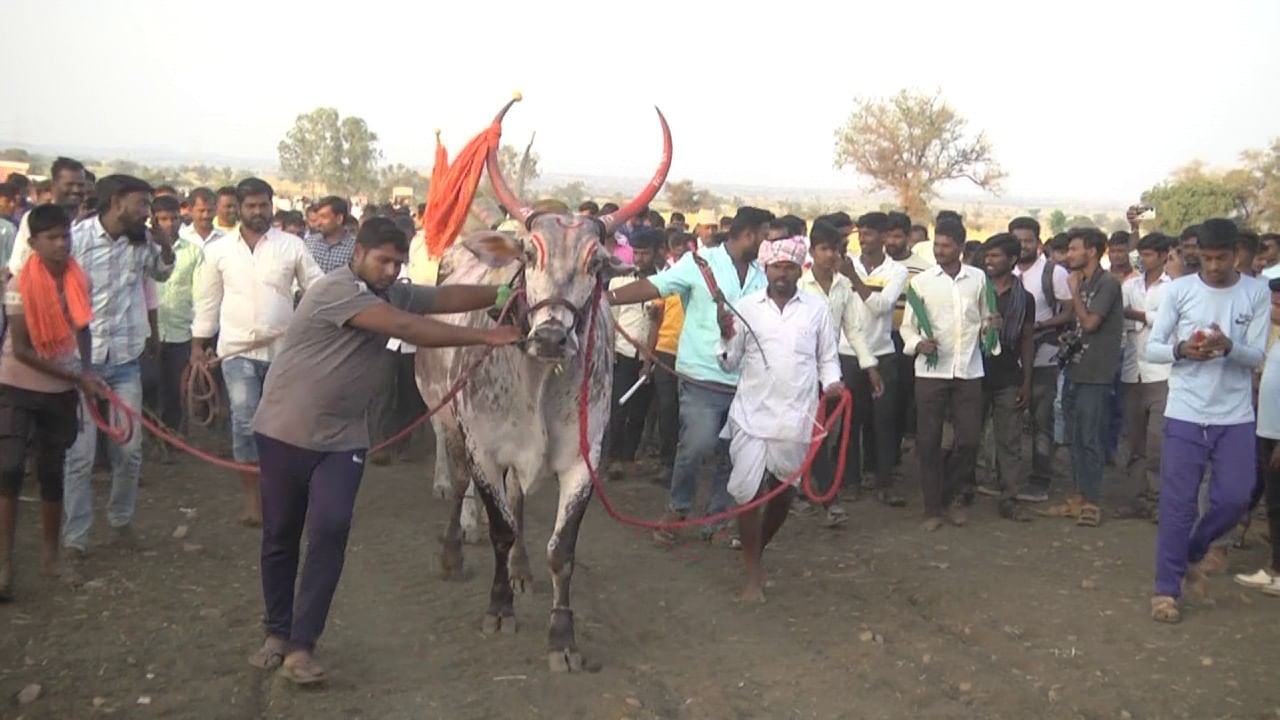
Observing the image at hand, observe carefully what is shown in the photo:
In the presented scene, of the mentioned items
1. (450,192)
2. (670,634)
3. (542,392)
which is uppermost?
(450,192)

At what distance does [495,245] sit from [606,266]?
51 centimetres

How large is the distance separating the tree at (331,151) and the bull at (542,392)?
39.8 m

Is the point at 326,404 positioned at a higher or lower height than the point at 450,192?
lower

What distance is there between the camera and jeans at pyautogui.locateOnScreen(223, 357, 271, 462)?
7.22 m

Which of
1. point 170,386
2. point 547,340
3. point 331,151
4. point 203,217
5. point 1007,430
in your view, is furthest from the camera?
point 331,151

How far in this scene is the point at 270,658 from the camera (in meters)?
5.09

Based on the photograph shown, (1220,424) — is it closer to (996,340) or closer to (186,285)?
Answer: (996,340)

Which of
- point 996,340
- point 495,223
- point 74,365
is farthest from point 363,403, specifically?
point 996,340

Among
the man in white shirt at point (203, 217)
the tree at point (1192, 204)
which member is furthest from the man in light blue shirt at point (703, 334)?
the tree at point (1192, 204)

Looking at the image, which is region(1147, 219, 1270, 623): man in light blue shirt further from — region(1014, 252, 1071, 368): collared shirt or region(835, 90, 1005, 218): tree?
region(835, 90, 1005, 218): tree

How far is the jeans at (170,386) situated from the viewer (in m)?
9.23

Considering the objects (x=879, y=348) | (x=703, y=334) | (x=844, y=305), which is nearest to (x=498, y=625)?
(x=703, y=334)

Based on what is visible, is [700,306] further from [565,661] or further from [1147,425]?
[1147,425]

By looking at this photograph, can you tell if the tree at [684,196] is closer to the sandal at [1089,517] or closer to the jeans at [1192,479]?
the sandal at [1089,517]
